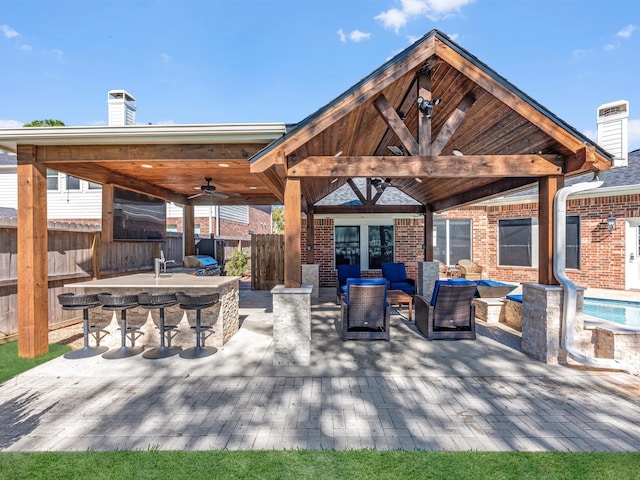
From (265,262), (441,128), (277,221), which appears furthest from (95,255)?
(277,221)

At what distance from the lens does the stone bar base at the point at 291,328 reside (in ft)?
14.6

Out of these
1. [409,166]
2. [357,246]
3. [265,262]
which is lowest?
[265,262]

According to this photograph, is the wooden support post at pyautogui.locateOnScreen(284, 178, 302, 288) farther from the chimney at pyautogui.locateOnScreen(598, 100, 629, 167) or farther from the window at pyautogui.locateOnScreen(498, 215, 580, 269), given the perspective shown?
the window at pyautogui.locateOnScreen(498, 215, 580, 269)

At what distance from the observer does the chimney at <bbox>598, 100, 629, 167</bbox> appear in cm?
644

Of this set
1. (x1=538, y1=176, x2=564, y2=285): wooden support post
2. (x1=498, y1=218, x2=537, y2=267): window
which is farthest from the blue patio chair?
(x1=498, y1=218, x2=537, y2=267): window

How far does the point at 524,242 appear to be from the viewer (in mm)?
11961

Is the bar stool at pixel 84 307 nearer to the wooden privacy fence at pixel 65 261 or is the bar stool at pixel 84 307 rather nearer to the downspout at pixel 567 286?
the wooden privacy fence at pixel 65 261

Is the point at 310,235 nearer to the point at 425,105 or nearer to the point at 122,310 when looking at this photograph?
the point at 122,310

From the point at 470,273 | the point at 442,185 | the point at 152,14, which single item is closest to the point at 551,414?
the point at 442,185

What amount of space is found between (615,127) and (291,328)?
26.2ft

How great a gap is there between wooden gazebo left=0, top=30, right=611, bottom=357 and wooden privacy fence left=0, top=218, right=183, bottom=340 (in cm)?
106

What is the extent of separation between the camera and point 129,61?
10.8m

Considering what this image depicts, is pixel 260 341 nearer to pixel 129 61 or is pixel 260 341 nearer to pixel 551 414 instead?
pixel 551 414

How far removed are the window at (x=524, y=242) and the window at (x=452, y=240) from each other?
4.02 feet
